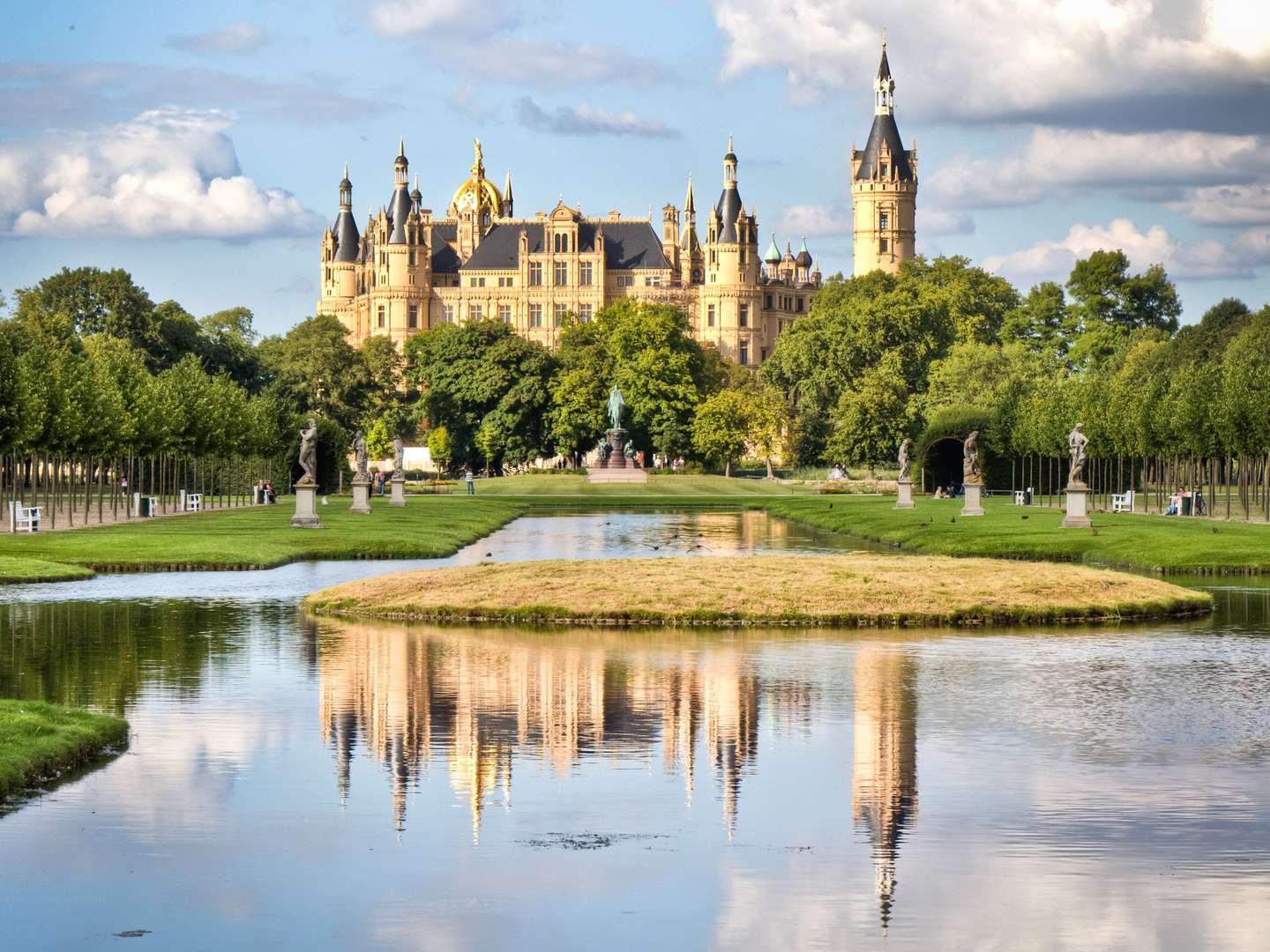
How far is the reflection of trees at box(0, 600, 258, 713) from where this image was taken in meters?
22.5

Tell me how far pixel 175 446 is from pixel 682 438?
62.7m

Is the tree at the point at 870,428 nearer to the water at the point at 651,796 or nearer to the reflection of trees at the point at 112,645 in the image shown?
the reflection of trees at the point at 112,645

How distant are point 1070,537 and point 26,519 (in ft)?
98.1

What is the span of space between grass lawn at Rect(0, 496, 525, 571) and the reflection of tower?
68.7 ft

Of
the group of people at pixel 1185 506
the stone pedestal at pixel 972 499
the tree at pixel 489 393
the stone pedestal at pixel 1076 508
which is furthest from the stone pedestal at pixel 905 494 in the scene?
the tree at pixel 489 393

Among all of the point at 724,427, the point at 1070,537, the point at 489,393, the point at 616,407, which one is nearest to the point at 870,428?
the point at 724,427

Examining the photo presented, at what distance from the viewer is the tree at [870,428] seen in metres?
114

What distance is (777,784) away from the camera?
16984mm

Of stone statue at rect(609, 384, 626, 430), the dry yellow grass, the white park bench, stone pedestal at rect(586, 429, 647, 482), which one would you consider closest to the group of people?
the dry yellow grass

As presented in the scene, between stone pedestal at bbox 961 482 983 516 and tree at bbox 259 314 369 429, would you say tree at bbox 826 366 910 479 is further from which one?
stone pedestal at bbox 961 482 983 516

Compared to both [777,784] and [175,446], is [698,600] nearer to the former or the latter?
[777,784]

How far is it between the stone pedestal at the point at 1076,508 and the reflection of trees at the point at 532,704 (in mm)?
28279

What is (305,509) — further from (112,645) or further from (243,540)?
(112,645)

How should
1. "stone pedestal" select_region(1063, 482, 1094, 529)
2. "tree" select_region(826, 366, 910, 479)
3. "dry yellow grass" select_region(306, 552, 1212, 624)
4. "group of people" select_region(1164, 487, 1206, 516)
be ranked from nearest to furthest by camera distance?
"dry yellow grass" select_region(306, 552, 1212, 624) → "stone pedestal" select_region(1063, 482, 1094, 529) → "group of people" select_region(1164, 487, 1206, 516) → "tree" select_region(826, 366, 910, 479)
